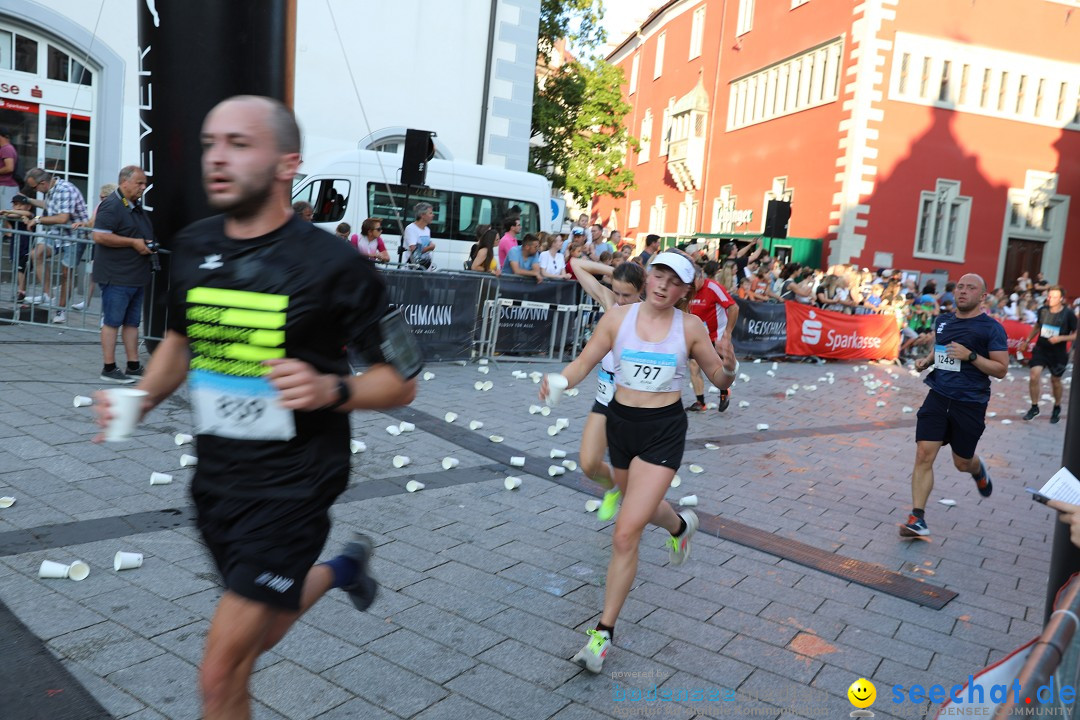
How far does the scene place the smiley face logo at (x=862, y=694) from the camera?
358cm

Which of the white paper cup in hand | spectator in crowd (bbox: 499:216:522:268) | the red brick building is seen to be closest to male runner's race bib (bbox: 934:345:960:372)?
the white paper cup in hand

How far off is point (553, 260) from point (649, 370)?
9.31 metres

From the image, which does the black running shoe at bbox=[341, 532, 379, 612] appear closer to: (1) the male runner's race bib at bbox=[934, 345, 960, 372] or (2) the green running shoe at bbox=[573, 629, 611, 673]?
(2) the green running shoe at bbox=[573, 629, 611, 673]

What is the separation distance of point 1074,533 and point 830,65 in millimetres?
30019

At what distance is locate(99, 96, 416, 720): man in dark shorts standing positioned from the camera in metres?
2.31

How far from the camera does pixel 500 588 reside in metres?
4.48

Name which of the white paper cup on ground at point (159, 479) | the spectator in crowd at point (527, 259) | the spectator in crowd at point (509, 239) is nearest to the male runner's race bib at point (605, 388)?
the white paper cup on ground at point (159, 479)

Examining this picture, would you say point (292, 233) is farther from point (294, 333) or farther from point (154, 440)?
point (154, 440)

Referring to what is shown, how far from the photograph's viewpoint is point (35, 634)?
3.48 meters

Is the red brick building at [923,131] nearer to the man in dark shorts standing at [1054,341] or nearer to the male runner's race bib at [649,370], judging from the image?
the man in dark shorts standing at [1054,341]

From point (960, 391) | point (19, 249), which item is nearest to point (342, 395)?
point (960, 391)

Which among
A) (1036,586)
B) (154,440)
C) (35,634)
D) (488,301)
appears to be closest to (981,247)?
(488,301)

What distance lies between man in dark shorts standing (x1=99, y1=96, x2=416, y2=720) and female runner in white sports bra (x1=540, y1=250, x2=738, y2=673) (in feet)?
5.69

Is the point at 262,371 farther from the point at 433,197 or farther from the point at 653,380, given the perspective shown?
the point at 433,197
